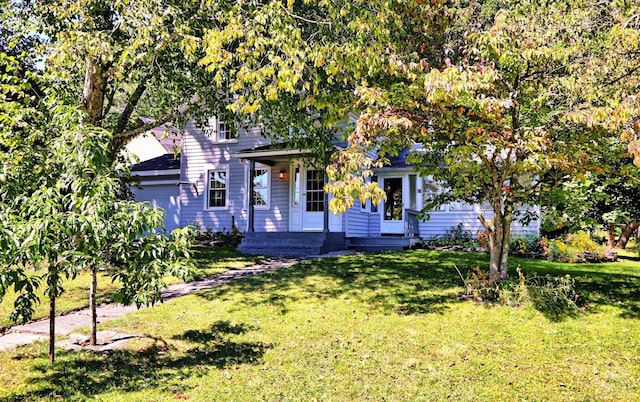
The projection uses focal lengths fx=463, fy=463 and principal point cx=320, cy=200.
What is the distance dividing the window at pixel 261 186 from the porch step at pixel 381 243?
3672mm

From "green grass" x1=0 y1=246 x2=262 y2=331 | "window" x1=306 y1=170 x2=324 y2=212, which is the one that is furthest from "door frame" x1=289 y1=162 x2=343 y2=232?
"green grass" x1=0 y1=246 x2=262 y2=331

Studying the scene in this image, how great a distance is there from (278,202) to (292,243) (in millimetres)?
2834

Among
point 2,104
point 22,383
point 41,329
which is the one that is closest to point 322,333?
point 22,383

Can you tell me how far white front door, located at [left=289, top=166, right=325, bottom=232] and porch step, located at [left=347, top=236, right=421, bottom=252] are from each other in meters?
1.38

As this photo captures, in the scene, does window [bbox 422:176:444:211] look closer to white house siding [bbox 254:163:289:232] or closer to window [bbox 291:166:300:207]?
window [bbox 291:166:300:207]

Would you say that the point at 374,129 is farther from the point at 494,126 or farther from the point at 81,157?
the point at 81,157

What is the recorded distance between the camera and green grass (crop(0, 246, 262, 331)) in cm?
719

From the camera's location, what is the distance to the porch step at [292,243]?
13.7 m

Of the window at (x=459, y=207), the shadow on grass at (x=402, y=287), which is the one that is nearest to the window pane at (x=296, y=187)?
Answer: the shadow on grass at (x=402, y=287)

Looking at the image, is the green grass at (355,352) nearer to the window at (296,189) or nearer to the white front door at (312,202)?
the white front door at (312,202)

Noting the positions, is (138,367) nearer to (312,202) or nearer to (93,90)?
(93,90)

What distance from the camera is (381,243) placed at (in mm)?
15148

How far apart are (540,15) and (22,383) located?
7.72 metres

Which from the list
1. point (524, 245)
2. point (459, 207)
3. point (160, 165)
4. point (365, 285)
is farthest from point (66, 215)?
point (160, 165)
